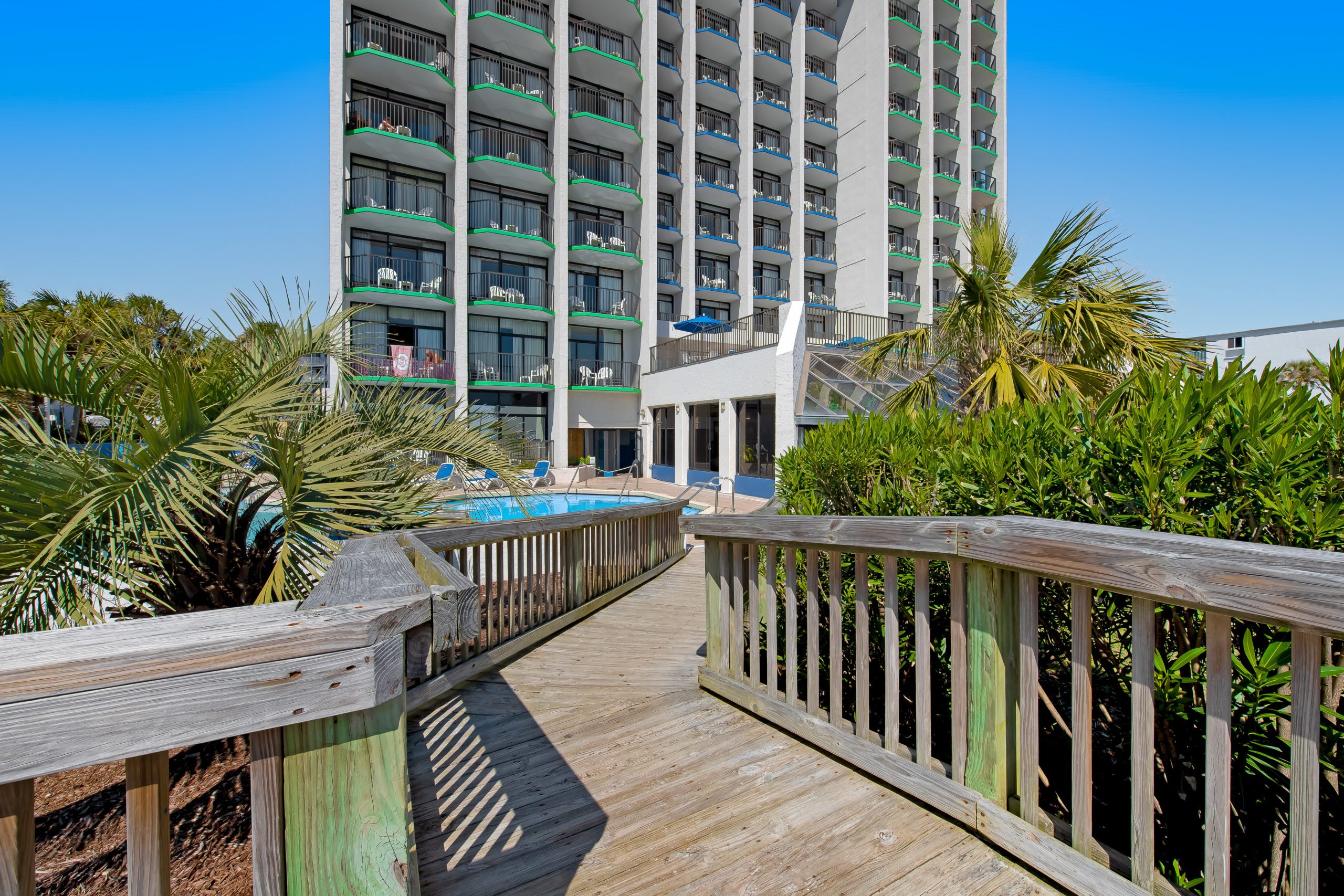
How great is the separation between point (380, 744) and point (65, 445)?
314cm

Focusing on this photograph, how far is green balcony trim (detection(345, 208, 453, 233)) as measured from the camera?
19623mm

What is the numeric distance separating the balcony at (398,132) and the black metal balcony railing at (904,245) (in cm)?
2049

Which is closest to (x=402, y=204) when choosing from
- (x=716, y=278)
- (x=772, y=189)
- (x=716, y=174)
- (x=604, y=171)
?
(x=604, y=171)

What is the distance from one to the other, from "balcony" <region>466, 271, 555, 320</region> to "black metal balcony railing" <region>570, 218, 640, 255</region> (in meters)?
2.28

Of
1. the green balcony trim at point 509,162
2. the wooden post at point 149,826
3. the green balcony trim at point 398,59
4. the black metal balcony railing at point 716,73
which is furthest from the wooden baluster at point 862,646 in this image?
the black metal balcony railing at point 716,73

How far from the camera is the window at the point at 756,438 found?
55.4 feet

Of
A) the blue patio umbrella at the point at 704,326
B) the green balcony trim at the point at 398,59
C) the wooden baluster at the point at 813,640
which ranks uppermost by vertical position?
the green balcony trim at the point at 398,59

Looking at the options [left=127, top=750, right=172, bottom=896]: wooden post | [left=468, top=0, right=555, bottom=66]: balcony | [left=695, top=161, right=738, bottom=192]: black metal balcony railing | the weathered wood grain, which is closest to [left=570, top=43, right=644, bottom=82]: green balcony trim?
[left=468, top=0, right=555, bottom=66]: balcony

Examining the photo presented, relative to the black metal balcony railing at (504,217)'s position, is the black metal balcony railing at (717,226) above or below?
above

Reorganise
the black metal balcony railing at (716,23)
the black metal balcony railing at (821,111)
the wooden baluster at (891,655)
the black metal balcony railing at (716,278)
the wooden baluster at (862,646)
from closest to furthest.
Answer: the wooden baluster at (891,655)
the wooden baluster at (862,646)
the black metal balcony railing at (716,23)
the black metal balcony railing at (716,278)
the black metal balcony railing at (821,111)

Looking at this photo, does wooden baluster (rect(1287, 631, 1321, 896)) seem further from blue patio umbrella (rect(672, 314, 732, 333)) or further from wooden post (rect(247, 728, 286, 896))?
blue patio umbrella (rect(672, 314, 732, 333))

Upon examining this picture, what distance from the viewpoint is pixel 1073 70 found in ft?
80.2

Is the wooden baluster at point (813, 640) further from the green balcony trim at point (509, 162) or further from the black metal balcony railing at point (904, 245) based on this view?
the black metal balcony railing at point (904, 245)

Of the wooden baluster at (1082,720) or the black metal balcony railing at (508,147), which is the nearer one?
the wooden baluster at (1082,720)
